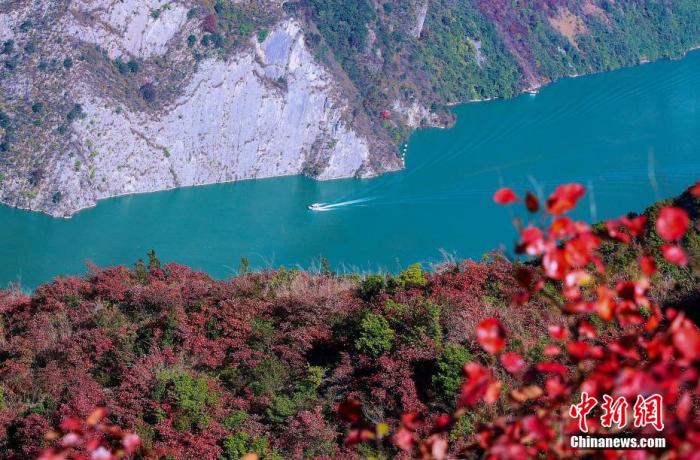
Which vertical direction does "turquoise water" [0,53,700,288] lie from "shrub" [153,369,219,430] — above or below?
above

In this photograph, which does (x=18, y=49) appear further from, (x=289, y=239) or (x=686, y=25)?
(x=686, y=25)

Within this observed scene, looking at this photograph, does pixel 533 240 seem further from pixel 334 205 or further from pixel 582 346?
pixel 334 205

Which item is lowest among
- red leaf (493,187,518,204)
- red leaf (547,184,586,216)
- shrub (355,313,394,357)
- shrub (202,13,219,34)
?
red leaf (547,184,586,216)

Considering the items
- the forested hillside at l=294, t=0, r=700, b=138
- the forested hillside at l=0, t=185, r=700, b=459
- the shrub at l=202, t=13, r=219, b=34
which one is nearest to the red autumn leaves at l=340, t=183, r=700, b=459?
the forested hillside at l=0, t=185, r=700, b=459

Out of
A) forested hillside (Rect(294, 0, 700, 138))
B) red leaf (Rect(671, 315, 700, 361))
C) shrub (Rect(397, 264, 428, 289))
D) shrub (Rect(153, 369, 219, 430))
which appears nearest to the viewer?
red leaf (Rect(671, 315, 700, 361))

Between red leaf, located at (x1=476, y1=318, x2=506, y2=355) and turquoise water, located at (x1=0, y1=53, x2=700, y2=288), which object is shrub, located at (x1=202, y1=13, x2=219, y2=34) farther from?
red leaf, located at (x1=476, y1=318, x2=506, y2=355)
